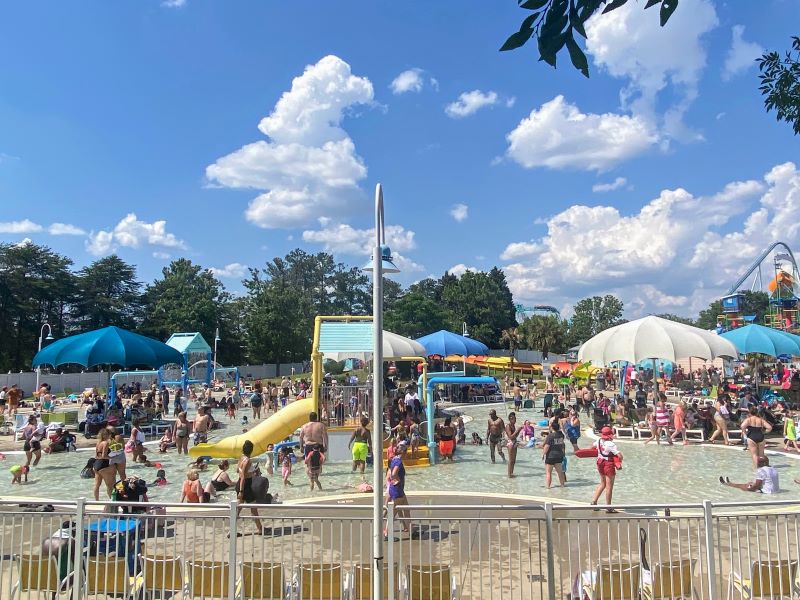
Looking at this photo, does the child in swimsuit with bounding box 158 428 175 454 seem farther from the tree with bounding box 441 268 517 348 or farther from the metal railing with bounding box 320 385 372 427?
the tree with bounding box 441 268 517 348

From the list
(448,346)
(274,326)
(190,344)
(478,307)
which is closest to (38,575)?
(448,346)

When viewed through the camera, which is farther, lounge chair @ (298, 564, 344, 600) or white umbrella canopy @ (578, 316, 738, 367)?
white umbrella canopy @ (578, 316, 738, 367)

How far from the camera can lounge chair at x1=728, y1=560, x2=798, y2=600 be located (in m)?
5.71

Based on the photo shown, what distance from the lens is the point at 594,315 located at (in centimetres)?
9994

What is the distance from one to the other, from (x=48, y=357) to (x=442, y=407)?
61.1 feet

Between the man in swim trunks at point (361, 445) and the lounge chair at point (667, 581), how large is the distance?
9.43 m

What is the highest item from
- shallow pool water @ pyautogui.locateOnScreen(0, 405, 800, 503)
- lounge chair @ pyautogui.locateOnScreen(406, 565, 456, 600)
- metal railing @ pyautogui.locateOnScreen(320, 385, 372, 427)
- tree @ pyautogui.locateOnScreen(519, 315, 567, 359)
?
tree @ pyautogui.locateOnScreen(519, 315, 567, 359)

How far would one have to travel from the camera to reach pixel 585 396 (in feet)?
87.7

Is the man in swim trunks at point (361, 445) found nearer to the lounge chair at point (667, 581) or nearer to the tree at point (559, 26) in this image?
the lounge chair at point (667, 581)

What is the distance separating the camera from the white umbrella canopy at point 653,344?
19000 millimetres

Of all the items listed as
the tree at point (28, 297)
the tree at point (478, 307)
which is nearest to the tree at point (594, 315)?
the tree at point (478, 307)

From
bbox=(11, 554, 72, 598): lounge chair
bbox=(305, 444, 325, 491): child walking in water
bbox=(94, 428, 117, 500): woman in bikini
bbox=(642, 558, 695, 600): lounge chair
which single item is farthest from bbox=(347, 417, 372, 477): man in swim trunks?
bbox=(642, 558, 695, 600): lounge chair

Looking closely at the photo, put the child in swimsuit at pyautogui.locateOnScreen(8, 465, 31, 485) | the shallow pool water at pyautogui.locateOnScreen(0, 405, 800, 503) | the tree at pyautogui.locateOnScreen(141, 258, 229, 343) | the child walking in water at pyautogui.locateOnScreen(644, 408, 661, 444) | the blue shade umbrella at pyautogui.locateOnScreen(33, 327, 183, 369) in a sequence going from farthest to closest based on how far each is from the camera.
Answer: the tree at pyautogui.locateOnScreen(141, 258, 229, 343) → the blue shade umbrella at pyautogui.locateOnScreen(33, 327, 183, 369) → the child walking in water at pyautogui.locateOnScreen(644, 408, 661, 444) → the child in swimsuit at pyautogui.locateOnScreen(8, 465, 31, 485) → the shallow pool water at pyautogui.locateOnScreen(0, 405, 800, 503)

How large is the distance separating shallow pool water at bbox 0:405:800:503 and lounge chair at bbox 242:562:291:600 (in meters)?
6.66
